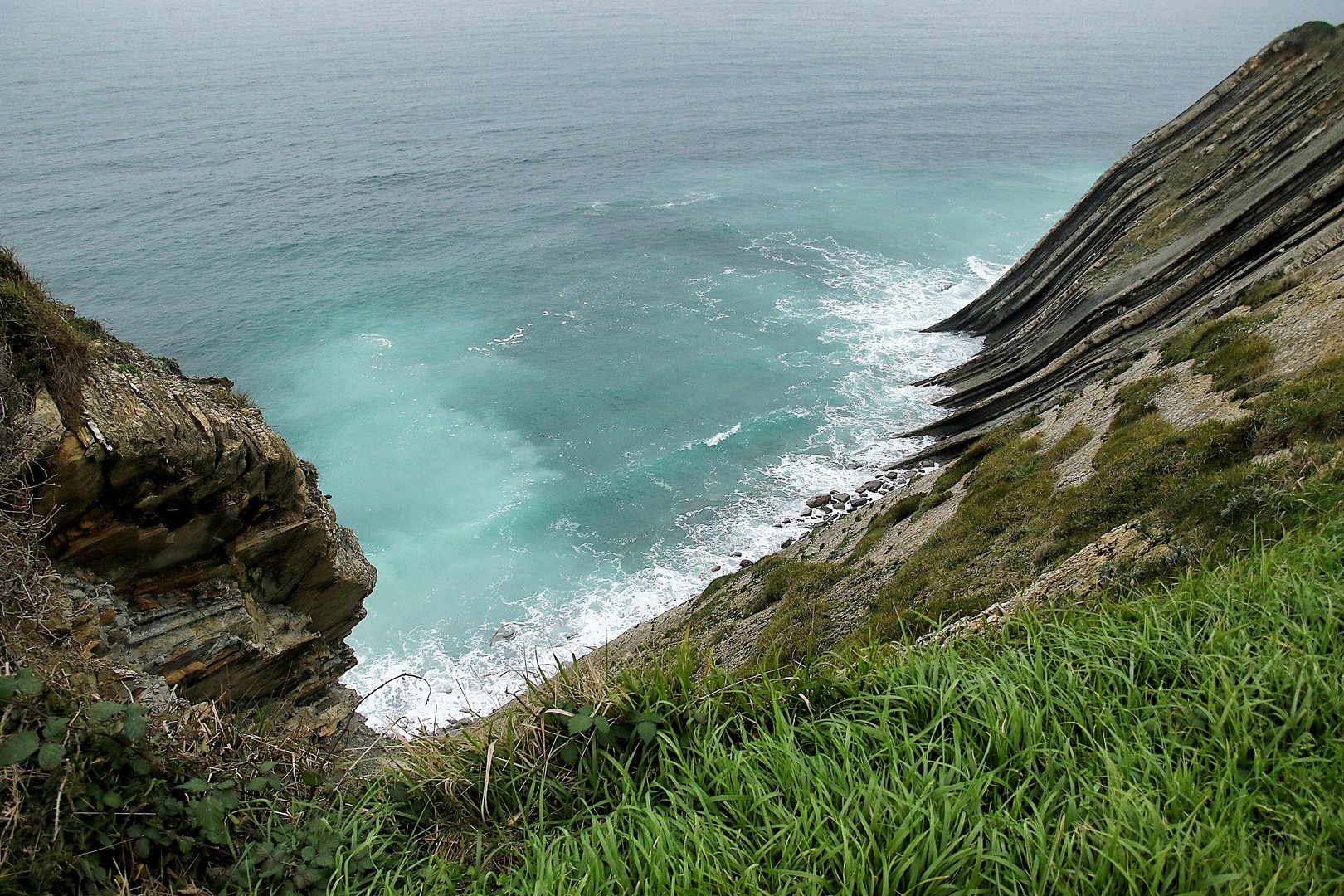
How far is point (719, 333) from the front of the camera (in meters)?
63.1

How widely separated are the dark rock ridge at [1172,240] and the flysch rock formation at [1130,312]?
13 cm

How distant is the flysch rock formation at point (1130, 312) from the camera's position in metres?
22.8

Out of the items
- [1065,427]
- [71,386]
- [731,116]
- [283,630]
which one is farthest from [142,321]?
[731,116]

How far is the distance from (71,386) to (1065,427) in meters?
31.2

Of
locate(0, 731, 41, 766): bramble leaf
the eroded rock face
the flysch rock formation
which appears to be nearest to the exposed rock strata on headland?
the eroded rock face

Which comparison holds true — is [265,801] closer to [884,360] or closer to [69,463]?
[69,463]

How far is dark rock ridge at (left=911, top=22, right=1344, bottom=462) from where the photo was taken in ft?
118

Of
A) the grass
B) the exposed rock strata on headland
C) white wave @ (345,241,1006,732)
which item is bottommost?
white wave @ (345,241,1006,732)

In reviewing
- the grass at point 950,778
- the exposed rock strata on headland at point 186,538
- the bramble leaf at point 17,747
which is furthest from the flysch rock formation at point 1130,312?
the exposed rock strata on headland at point 186,538

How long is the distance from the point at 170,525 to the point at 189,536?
0.69 meters

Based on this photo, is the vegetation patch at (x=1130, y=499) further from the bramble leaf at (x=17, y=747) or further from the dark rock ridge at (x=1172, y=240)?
the dark rock ridge at (x=1172, y=240)

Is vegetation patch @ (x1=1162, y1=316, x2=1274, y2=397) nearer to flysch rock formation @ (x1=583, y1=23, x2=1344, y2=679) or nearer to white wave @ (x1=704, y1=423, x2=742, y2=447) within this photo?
flysch rock formation @ (x1=583, y1=23, x2=1344, y2=679)

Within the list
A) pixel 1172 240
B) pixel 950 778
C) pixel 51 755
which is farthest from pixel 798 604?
pixel 1172 240

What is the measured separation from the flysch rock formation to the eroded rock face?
908 cm
